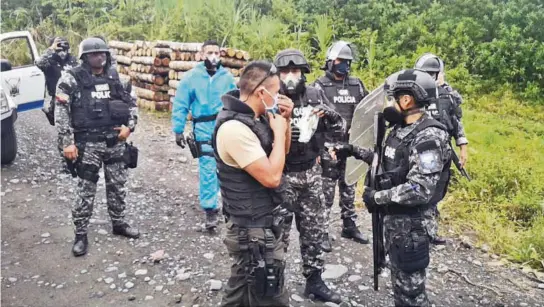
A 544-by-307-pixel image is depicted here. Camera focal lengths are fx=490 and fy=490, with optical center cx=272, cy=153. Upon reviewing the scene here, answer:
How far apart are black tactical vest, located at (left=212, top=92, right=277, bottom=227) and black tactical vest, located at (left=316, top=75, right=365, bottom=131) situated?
2140 millimetres

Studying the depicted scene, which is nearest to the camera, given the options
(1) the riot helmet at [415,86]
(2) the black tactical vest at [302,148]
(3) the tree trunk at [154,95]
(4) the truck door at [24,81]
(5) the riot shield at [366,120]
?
(1) the riot helmet at [415,86]

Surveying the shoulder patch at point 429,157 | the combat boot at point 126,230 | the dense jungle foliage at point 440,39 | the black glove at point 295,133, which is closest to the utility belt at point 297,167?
the black glove at point 295,133

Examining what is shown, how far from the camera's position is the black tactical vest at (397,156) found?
9.94 ft

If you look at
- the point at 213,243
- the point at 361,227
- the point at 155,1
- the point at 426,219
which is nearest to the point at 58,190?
the point at 213,243

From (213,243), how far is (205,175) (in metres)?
0.70

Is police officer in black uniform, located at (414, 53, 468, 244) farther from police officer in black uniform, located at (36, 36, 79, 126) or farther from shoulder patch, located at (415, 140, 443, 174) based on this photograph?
police officer in black uniform, located at (36, 36, 79, 126)

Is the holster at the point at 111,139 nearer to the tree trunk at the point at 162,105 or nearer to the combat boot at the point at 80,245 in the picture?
the combat boot at the point at 80,245

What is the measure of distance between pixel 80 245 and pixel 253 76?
282cm

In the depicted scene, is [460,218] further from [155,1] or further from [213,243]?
[155,1]

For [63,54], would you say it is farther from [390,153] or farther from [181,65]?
[390,153]

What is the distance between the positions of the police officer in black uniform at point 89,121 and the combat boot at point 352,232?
242cm

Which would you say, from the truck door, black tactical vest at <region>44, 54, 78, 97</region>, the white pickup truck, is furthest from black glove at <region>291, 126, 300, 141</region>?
→ the truck door

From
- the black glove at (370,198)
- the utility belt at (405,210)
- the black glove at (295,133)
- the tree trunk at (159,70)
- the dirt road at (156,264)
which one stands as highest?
the tree trunk at (159,70)

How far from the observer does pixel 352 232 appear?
5.11 metres
